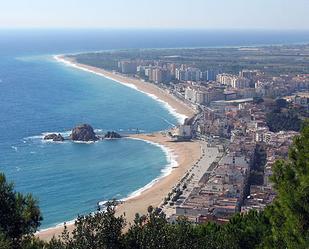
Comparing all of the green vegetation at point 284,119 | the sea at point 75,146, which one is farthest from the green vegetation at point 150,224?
the green vegetation at point 284,119

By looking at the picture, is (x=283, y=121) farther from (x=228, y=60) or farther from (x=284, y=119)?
(x=228, y=60)

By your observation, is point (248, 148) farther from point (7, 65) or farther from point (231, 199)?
point (7, 65)

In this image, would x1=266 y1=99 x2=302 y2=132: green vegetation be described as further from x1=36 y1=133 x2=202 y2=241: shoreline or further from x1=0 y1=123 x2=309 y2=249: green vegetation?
x1=0 y1=123 x2=309 y2=249: green vegetation

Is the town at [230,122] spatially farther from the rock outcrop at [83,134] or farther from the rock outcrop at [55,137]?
the rock outcrop at [55,137]

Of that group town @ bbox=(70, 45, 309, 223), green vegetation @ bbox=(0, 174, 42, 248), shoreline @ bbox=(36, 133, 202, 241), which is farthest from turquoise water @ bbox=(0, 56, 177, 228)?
green vegetation @ bbox=(0, 174, 42, 248)

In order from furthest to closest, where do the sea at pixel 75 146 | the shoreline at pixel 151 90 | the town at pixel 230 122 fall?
the shoreline at pixel 151 90 → the sea at pixel 75 146 → the town at pixel 230 122

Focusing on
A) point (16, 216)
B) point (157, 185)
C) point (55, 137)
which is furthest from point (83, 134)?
point (16, 216)
